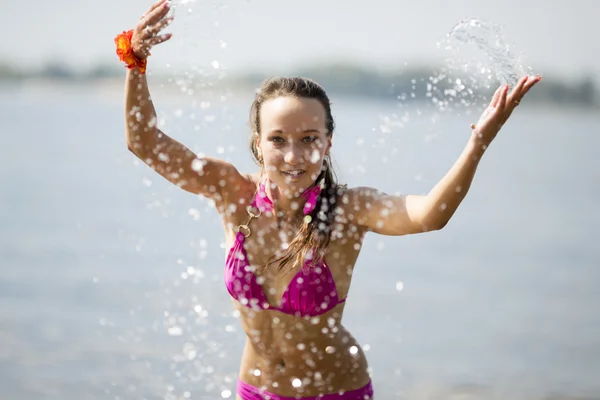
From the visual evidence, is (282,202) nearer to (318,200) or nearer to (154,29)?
(318,200)

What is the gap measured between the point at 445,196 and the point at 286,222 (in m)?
0.77

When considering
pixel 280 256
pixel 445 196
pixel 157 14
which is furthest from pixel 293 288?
pixel 157 14

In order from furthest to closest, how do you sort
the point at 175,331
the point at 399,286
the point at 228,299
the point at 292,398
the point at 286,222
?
the point at 399,286, the point at 228,299, the point at 175,331, the point at 286,222, the point at 292,398

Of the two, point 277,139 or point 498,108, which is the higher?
point 277,139

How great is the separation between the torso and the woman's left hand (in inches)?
27.4

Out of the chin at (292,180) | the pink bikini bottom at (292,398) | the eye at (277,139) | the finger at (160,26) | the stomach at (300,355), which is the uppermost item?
the finger at (160,26)

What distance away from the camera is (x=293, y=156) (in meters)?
3.64

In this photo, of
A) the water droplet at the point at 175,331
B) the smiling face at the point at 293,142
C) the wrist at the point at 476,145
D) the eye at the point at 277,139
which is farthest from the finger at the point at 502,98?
the water droplet at the point at 175,331

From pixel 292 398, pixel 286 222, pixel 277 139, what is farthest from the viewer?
pixel 286 222

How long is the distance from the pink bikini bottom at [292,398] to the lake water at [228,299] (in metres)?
0.93

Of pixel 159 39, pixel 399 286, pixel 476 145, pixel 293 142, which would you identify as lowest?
pixel 476 145

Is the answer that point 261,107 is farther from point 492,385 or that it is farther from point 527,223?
point 527,223

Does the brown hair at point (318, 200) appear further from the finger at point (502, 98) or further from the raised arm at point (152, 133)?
the finger at point (502, 98)

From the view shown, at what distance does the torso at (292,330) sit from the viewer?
3844 millimetres
